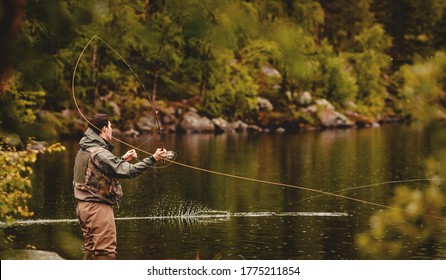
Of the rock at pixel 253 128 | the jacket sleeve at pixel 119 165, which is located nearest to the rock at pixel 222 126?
the rock at pixel 253 128

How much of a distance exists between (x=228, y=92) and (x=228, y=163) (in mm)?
27559

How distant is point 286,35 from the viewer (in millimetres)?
2184

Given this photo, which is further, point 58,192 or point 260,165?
point 260,165

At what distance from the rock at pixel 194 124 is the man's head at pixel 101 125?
44.3 meters

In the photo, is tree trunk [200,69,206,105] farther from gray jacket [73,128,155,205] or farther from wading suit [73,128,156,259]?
gray jacket [73,128,155,205]

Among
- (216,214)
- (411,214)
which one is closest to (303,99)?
(216,214)

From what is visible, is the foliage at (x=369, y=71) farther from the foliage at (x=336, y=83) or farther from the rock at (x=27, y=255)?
the rock at (x=27, y=255)

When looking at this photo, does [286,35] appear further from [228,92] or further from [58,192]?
[228,92]

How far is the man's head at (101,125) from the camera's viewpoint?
762 cm

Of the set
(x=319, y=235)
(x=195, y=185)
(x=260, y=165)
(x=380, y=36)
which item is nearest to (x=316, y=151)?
(x=260, y=165)

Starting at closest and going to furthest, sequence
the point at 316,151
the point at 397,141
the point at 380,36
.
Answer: the point at 316,151 → the point at 397,141 → the point at 380,36

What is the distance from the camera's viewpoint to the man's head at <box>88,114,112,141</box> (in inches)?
300

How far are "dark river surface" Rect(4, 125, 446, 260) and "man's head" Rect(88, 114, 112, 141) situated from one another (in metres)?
1.11

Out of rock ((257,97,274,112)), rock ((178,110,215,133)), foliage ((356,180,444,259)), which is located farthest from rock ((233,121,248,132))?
foliage ((356,180,444,259))
